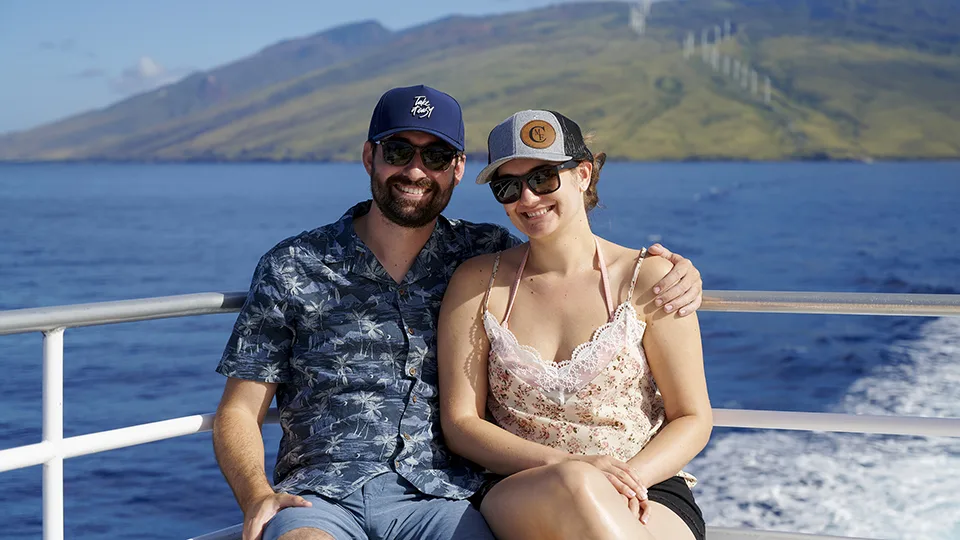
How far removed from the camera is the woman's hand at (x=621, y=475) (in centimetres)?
246

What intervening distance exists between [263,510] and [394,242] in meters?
0.85

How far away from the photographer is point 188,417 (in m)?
2.60

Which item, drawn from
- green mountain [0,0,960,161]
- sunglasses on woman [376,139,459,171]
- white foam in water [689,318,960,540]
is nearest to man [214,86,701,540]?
sunglasses on woman [376,139,459,171]

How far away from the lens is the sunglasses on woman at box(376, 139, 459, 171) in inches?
118

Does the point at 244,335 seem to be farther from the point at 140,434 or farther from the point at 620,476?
the point at 620,476

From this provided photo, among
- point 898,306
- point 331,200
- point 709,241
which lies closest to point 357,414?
point 898,306

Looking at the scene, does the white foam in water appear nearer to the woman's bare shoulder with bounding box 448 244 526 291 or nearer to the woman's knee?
the woman's bare shoulder with bounding box 448 244 526 291

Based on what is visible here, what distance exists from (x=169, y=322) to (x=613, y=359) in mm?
24151

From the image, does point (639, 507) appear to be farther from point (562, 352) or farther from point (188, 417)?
point (188, 417)

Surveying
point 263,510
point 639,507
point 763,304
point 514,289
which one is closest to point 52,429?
point 263,510

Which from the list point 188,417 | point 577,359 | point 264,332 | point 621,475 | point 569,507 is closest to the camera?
point 569,507

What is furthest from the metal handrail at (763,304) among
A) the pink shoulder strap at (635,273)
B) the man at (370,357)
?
the pink shoulder strap at (635,273)

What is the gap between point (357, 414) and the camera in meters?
2.83

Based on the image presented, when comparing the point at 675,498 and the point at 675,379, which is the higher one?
the point at 675,379
